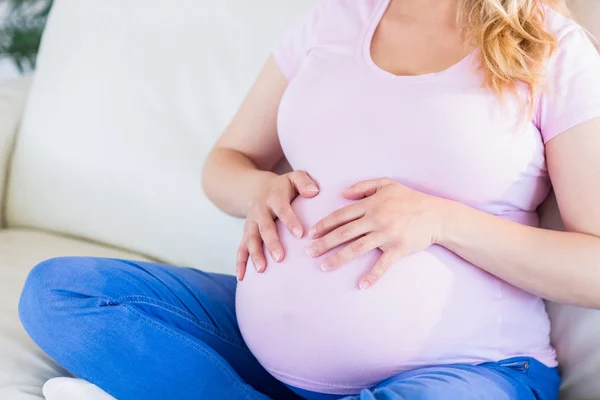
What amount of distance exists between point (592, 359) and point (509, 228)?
9.7 inches

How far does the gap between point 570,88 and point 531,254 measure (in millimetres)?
221

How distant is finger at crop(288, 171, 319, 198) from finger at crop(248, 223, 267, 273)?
93 millimetres

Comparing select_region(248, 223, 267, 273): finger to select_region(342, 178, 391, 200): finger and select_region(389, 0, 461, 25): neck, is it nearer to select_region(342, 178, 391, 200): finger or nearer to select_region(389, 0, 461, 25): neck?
select_region(342, 178, 391, 200): finger

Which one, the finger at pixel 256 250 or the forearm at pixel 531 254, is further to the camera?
the finger at pixel 256 250

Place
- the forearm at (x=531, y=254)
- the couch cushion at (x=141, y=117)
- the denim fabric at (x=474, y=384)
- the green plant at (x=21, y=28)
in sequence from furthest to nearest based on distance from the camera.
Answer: the green plant at (x=21, y=28) < the couch cushion at (x=141, y=117) < the forearm at (x=531, y=254) < the denim fabric at (x=474, y=384)

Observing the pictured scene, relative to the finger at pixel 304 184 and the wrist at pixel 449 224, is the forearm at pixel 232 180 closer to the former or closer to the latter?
the finger at pixel 304 184

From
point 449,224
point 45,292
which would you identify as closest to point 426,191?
point 449,224

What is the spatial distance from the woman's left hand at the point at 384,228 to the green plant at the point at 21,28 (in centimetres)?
149

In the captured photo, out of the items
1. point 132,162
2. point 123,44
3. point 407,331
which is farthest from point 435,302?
point 123,44

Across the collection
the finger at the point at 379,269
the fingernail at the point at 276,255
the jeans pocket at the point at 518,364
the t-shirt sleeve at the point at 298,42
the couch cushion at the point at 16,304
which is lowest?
the couch cushion at the point at 16,304

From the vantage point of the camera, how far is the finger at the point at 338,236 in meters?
0.88

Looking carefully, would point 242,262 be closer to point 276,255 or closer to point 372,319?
point 276,255

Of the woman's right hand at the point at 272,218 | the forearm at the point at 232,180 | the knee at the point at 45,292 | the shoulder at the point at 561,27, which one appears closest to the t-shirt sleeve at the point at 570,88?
the shoulder at the point at 561,27

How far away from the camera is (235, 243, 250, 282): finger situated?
103 cm
